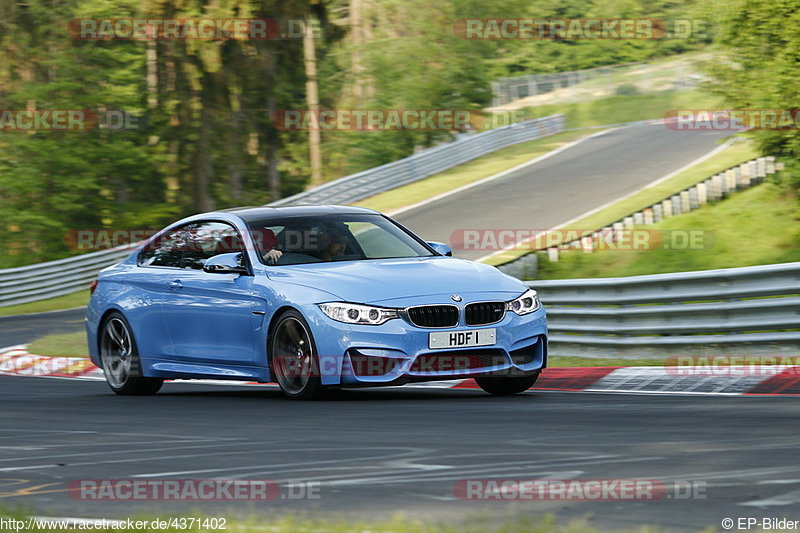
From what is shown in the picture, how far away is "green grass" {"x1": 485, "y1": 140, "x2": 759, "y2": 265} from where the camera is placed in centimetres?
2761

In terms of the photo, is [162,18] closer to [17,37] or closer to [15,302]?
[17,37]

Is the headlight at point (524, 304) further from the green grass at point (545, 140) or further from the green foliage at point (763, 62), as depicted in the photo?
the green grass at point (545, 140)

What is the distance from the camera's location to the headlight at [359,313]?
9375 mm

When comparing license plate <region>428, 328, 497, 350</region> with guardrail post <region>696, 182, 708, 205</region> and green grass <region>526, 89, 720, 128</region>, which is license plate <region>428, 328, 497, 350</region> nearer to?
guardrail post <region>696, 182, 708, 205</region>

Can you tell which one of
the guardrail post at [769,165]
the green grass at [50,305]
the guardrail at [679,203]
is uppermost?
the guardrail post at [769,165]

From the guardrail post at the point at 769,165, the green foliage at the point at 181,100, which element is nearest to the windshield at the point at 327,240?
the guardrail post at the point at 769,165

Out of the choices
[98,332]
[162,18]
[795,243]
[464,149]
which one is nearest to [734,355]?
[98,332]

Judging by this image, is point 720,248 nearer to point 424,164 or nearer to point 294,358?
point 294,358

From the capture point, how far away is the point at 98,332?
39.4 ft

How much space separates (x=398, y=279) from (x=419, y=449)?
2.89m

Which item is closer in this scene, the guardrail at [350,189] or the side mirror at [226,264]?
the side mirror at [226,264]

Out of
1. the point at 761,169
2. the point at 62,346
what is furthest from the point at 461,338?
the point at 761,169

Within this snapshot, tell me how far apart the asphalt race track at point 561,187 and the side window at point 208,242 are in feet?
47.4

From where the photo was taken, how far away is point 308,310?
9500 millimetres
